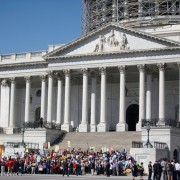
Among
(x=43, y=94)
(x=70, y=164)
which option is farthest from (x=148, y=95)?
(x=70, y=164)

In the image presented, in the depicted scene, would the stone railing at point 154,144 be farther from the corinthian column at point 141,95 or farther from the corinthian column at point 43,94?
the corinthian column at point 43,94

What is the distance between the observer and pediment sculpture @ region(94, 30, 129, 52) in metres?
69.9

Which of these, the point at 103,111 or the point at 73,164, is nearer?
the point at 73,164

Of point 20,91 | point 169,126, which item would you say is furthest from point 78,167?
point 20,91

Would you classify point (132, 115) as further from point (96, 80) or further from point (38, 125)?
point (38, 125)

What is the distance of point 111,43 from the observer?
7062 centimetres

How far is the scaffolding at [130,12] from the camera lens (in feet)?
271

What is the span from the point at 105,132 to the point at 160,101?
797 cm

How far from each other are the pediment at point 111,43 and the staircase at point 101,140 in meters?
11.5

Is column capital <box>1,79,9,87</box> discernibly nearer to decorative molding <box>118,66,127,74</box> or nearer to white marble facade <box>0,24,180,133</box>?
white marble facade <box>0,24,180,133</box>

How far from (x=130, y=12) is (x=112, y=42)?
17134 millimetres

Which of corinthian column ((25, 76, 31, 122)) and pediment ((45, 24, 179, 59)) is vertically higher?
pediment ((45, 24, 179, 59))

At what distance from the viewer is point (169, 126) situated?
194 ft

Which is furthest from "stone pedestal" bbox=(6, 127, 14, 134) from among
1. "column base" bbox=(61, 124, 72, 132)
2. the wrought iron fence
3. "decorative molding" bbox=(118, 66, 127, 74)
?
the wrought iron fence
